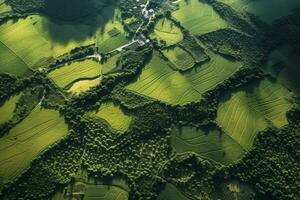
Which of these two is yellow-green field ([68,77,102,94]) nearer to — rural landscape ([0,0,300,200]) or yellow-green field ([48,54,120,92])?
yellow-green field ([48,54,120,92])

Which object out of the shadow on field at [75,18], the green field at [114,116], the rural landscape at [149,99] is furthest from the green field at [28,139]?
the shadow on field at [75,18]

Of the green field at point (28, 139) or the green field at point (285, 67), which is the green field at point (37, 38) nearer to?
the green field at point (28, 139)

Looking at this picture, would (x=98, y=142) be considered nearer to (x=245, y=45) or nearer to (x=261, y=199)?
(x=261, y=199)

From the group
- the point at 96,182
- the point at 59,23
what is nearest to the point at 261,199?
the point at 96,182

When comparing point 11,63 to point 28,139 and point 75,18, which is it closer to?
point 75,18

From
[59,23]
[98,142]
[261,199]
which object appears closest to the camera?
[261,199]

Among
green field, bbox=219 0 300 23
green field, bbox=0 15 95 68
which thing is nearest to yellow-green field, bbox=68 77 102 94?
green field, bbox=0 15 95 68
